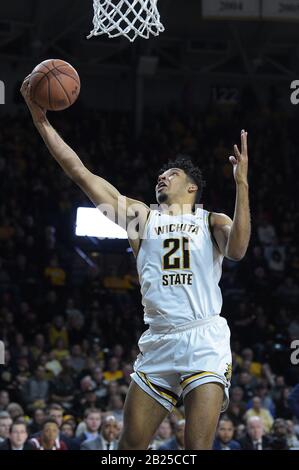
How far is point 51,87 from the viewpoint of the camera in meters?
5.47

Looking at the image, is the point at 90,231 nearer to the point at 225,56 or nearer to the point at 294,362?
the point at 294,362

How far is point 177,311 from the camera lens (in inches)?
202

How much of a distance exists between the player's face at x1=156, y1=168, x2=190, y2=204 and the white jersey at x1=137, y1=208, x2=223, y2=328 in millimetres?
201

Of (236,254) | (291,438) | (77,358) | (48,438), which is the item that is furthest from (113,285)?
(236,254)

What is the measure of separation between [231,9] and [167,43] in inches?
300

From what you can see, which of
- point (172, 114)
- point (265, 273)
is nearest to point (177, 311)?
point (265, 273)

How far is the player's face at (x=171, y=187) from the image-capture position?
5547 millimetres

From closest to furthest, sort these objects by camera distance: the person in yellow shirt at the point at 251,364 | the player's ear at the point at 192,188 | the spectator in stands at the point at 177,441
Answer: the player's ear at the point at 192,188, the spectator in stands at the point at 177,441, the person in yellow shirt at the point at 251,364

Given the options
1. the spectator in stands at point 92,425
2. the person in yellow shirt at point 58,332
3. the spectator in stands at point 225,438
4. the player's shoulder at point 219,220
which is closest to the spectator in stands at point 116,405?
the spectator in stands at point 92,425

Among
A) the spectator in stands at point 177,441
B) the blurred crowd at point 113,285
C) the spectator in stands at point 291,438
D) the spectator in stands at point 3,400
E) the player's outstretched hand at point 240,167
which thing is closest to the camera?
the player's outstretched hand at point 240,167

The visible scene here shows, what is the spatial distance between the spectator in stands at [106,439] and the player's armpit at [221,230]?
204 inches

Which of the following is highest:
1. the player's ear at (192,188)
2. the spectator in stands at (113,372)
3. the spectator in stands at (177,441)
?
the player's ear at (192,188)

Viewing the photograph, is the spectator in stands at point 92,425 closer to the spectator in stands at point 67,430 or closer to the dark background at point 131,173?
the spectator in stands at point 67,430

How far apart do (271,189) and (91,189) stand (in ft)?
47.6
